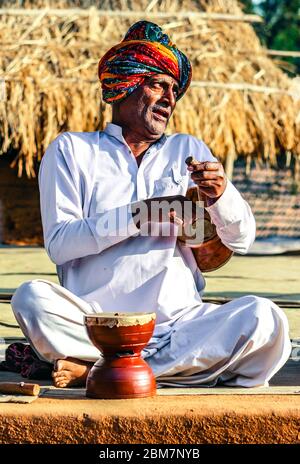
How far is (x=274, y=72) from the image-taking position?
42.4ft

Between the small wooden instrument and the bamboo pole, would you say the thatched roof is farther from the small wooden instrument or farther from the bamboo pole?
the small wooden instrument

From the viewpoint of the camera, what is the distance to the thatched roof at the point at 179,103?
11555 millimetres

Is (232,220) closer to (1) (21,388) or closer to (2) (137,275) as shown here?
(2) (137,275)

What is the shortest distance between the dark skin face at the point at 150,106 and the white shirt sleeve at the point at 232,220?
0.42 meters

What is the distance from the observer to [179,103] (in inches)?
464

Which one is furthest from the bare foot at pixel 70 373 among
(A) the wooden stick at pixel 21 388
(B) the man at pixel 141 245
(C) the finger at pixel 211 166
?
(C) the finger at pixel 211 166

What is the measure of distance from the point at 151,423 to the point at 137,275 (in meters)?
0.82

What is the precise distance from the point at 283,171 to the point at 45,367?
1320 centimetres

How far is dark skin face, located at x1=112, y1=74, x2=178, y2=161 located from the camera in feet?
13.5

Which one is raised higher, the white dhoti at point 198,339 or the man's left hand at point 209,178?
the man's left hand at point 209,178

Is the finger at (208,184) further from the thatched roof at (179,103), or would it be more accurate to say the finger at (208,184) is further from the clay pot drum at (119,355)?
the thatched roof at (179,103)

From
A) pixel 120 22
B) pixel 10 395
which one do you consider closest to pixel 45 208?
pixel 10 395

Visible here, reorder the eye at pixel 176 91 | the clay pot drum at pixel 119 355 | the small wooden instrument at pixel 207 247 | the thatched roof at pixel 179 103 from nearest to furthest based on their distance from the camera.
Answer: the clay pot drum at pixel 119 355 < the small wooden instrument at pixel 207 247 < the eye at pixel 176 91 < the thatched roof at pixel 179 103

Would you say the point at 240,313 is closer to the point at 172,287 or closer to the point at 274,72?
the point at 172,287
